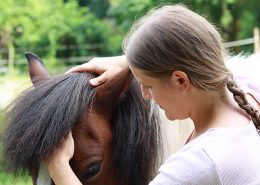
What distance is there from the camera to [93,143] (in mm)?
1557

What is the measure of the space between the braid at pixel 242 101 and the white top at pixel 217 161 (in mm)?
52

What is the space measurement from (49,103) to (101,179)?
0.27 m

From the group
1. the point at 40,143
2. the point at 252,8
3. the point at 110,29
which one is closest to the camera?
the point at 40,143

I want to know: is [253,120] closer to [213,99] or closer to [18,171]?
[213,99]

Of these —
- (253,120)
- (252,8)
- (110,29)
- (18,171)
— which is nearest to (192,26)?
(253,120)

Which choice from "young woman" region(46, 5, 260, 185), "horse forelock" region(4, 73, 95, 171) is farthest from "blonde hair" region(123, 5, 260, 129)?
"horse forelock" region(4, 73, 95, 171)

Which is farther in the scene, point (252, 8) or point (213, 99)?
point (252, 8)

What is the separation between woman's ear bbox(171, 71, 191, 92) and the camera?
1195mm

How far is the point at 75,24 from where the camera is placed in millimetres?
12789

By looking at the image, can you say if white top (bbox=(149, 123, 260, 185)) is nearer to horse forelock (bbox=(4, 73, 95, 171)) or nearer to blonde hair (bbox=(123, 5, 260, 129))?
blonde hair (bbox=(123, 5, 260, 129))

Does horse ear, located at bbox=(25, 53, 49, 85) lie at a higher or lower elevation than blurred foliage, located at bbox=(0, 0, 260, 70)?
higher

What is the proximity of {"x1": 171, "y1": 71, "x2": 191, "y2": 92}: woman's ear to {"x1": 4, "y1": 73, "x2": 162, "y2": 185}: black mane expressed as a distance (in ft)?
1.32

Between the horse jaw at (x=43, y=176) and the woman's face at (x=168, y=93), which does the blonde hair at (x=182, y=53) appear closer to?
the woman's face at (x=168, y=93)

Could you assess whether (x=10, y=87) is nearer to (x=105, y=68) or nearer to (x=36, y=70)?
(x=36, y=70)
